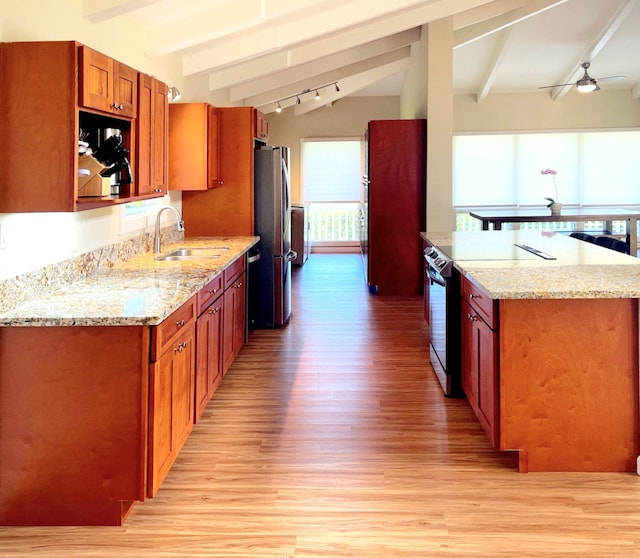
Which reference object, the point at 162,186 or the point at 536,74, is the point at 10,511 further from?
the point at 536,74

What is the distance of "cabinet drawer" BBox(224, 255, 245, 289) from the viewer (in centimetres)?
399

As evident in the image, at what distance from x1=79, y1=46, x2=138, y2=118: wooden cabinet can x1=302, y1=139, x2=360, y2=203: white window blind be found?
8.65m

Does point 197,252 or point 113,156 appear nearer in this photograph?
point 113,156

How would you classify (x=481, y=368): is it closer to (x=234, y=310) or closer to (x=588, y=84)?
(x=234, y=310)

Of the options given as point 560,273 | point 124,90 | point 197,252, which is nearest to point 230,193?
point 197,252

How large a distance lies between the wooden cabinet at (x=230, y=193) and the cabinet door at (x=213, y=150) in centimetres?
9

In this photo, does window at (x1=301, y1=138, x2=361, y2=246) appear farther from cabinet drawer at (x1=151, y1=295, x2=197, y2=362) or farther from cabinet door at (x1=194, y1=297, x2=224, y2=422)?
cabinet drawer at (x1=151, y1=295, x2=197, y2=362)

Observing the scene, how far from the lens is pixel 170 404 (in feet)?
8.30

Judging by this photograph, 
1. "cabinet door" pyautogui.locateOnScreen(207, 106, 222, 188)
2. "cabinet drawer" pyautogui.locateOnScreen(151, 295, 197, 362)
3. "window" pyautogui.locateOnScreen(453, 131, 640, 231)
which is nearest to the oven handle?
"cabinet drawer" pyautogui.locateOnScreen(151, 295, 197, 362)

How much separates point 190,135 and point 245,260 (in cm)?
100

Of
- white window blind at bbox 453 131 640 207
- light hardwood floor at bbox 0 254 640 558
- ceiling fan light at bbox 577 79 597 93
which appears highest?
ceiling fan light at bbox 577 79 597 93

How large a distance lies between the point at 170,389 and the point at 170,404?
60 millimetres

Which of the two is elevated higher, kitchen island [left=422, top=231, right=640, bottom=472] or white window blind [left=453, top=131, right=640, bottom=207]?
white window blind [left=453, top=131, right=640, bottom=207]

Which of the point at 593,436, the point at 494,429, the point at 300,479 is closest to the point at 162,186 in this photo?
the point at 300,479
